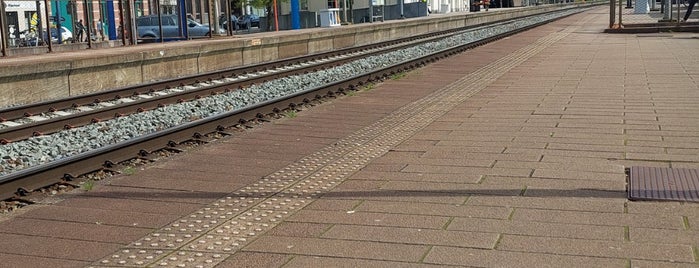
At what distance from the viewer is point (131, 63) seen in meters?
18.1

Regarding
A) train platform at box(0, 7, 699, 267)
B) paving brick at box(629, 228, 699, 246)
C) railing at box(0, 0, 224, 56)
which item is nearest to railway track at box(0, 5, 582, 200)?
train platform at box(0, 7, 699, 267)

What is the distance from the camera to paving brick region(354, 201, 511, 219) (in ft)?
18.4

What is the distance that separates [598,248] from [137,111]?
878cm

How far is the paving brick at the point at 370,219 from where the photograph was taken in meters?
5.41

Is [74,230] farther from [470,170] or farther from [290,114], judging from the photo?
[290,114]

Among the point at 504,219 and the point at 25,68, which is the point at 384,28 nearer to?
the point at 25,68

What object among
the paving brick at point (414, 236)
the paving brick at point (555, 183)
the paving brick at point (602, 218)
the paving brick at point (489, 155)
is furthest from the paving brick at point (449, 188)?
the paving brick at point (489, 155)

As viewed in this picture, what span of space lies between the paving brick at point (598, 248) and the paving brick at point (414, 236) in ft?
0.43

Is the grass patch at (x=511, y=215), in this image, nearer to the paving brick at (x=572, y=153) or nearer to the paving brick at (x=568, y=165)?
the paving brick at (x=568, y=165)

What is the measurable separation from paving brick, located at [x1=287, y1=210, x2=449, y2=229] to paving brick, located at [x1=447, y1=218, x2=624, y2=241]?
0.14 meters

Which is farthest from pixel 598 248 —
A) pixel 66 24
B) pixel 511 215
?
pixel 66 24

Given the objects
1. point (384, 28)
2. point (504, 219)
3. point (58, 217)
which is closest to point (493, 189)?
point (504, 219)

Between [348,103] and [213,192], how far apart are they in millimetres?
6255

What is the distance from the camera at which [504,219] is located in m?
5.47
